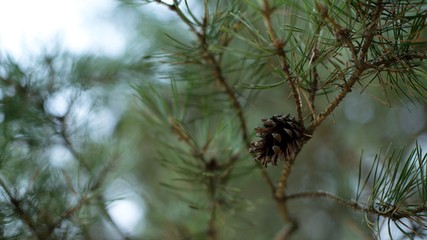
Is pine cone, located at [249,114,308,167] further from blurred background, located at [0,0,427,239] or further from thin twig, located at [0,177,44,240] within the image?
thin twig, located at [0,177,44,240]

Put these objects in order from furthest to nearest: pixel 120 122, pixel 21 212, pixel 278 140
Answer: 1. pixel 120 122
2. pixel 21 212
3. pixel 278 140

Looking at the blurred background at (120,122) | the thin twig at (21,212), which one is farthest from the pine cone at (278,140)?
the thin twig at (21,212)

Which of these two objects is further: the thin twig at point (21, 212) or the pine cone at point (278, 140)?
the thin twig at point (21, 212)

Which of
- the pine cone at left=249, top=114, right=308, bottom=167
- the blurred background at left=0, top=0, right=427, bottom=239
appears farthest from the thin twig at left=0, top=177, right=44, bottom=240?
the pine cone at left=249, top=114, right=308, bottom=167

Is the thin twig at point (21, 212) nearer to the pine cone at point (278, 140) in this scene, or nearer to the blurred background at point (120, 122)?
the blurred background at point (120, 122)

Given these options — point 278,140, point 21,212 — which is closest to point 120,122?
point 21,212

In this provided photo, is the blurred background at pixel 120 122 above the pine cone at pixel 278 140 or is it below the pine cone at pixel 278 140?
below

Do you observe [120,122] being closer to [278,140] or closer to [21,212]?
[21,212]
